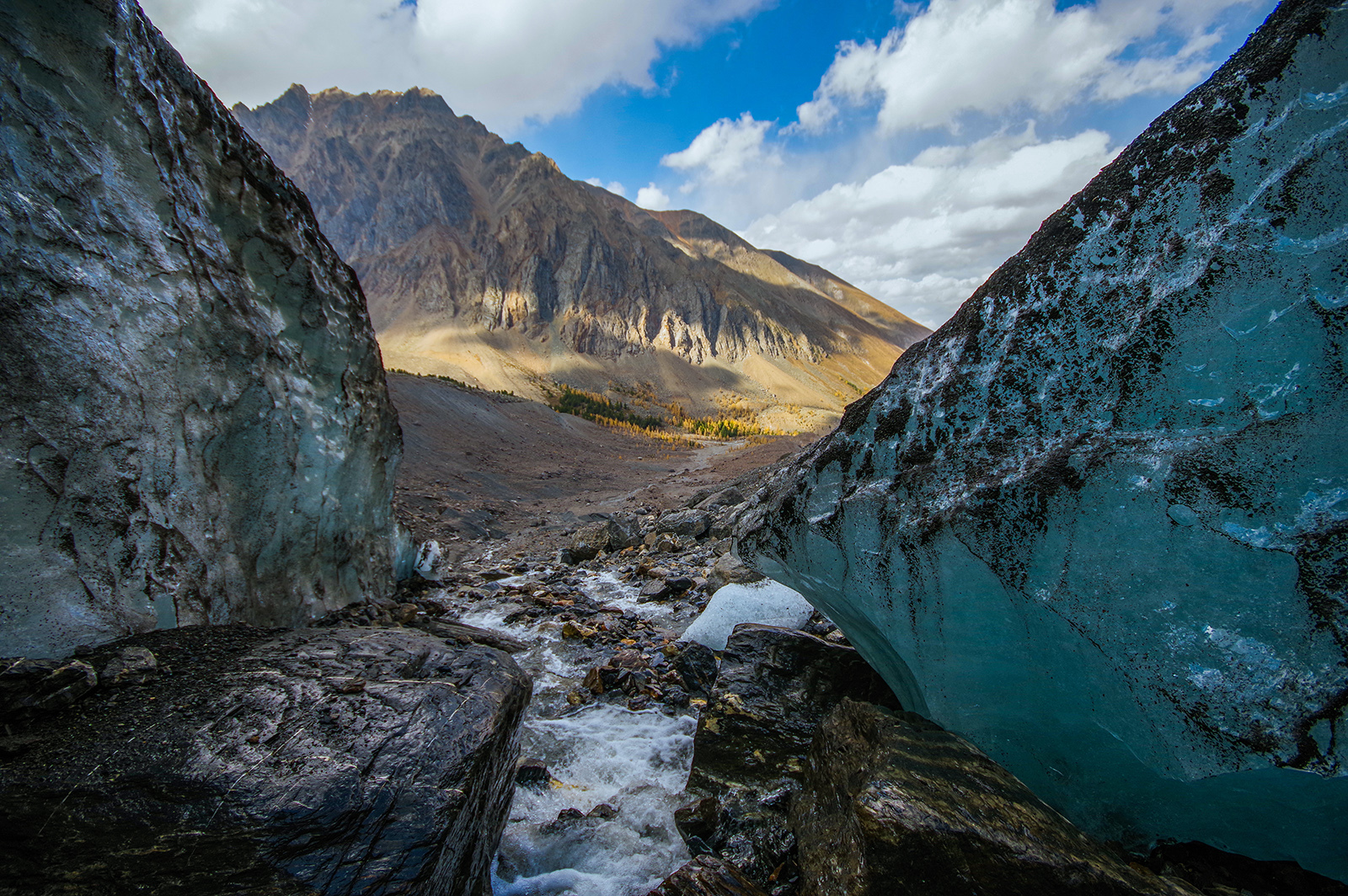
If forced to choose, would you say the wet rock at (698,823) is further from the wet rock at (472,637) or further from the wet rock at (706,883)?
the wet rock at (472,637)

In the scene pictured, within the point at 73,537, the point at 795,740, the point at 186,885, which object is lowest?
the point at 795,740

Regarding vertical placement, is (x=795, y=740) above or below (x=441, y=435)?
below

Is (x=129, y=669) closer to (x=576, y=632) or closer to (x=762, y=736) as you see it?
(x=762, y=736)

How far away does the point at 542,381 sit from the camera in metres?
88.6

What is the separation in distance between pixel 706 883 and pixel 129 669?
3.24m

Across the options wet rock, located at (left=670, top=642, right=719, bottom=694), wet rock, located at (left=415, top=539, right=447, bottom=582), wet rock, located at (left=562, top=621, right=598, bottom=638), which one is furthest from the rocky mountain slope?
wet rock, located at (left=670, top=642, right=719, bottom=694)

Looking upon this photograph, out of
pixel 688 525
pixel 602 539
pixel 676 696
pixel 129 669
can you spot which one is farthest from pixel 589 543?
pixel 129 669

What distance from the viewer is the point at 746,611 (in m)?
5.80

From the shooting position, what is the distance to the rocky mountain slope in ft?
348

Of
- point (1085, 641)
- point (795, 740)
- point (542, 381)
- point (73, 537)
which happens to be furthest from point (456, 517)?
point (542, 381)

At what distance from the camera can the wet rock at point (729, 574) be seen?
7625 mm

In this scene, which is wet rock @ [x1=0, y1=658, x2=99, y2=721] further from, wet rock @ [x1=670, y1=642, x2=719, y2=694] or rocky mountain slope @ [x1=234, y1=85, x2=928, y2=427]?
rocky mountain slope @ [x1=234, y1=85, x2=928, y2=427]

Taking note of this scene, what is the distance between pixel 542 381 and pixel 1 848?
89825 millimetres

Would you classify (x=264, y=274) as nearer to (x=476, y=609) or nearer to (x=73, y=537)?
(x=73, y=537)
